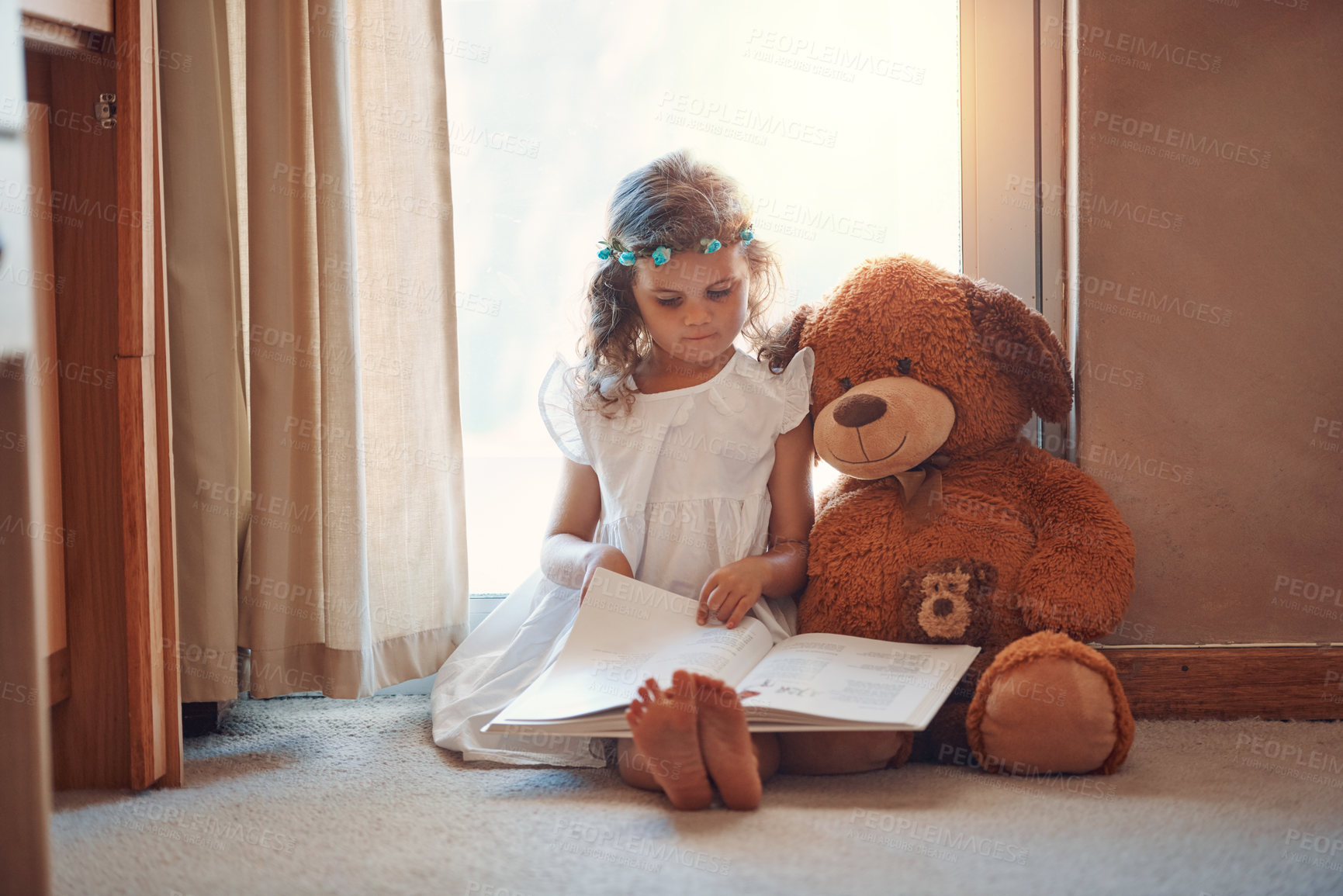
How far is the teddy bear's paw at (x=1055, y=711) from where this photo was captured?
936 millimetres

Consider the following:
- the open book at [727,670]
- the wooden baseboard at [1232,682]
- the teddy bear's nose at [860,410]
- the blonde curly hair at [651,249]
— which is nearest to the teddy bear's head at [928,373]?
the teddy bear's nose at [860,410]

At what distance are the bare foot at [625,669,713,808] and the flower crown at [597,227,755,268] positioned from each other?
511 mm

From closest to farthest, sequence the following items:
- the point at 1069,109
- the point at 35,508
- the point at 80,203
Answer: the point at 35,508
the point at 80,203
the point at 1069,109

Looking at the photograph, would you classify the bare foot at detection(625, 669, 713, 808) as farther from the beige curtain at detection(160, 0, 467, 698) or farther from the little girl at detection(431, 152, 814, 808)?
the beige curtain at detection(160, 0, 467, 698)

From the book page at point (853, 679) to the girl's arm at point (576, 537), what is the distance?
224 mm

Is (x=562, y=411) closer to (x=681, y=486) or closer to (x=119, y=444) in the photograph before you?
(x=681, y=486)

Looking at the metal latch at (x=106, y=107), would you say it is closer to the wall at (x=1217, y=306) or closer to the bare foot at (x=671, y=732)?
the bare foot at (x=671, y=732)

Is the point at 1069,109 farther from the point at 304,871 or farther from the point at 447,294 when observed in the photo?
the point at 304,871

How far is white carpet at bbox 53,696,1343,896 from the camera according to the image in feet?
2.49

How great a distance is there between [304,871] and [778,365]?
0.75 m

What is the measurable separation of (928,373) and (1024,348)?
0.11 m

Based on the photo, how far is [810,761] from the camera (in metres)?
1.02

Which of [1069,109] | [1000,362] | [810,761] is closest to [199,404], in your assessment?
[810,761]

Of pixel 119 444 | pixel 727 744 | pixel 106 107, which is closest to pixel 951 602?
pixel 727 744
